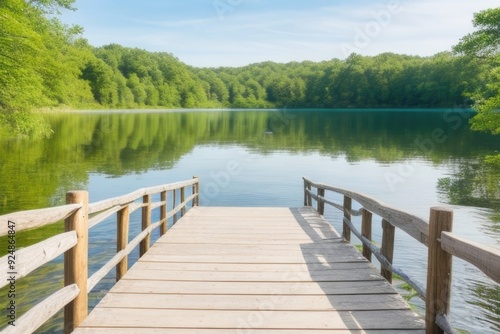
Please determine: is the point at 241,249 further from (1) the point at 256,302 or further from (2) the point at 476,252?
(2) the point at 476,252

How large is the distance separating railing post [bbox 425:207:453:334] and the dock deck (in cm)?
39

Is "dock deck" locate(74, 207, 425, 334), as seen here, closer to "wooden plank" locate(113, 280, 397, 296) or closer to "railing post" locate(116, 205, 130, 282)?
"wooden plank" locate(113, 280, 397, 296)

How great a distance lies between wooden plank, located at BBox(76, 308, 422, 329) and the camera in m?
4.10

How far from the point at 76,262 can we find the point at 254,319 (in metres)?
1.64

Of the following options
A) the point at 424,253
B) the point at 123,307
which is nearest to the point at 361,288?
the point at 123,307

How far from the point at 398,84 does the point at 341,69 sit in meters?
21.3

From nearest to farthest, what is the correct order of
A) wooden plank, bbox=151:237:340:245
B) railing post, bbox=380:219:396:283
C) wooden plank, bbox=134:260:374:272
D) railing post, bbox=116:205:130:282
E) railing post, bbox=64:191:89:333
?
railing post, bbox=64:191:89:333 < railing post, bbox=380:219:396:283 < railing post, bbox=116:205:130:282 < wooden plank, bbox=134:260:374:272 < wooden plank, bbox=151:237:340:245

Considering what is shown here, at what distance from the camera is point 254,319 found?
4277 millimetres

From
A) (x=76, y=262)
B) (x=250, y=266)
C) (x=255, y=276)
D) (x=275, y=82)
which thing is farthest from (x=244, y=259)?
(x=275, y=82)

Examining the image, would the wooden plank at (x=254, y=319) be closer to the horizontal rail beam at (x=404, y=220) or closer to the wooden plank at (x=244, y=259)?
the horizontal rail beam at (x=404, y=220)

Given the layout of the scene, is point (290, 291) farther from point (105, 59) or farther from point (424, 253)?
point (105, 59)

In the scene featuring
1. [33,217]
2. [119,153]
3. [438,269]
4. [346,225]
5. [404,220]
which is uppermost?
[33,217]

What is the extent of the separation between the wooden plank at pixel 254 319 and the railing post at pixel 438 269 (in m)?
0.39

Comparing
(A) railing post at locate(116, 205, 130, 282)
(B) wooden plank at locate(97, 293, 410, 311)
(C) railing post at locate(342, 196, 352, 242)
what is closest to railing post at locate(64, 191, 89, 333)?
(B) wooden plank at locate(97, 293, 410, 311)
